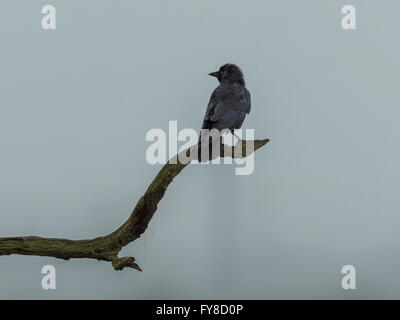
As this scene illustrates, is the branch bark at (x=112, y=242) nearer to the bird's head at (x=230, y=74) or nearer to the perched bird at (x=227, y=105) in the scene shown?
the perched bird at (x=227, y=105)

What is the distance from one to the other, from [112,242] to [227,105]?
3.86ft

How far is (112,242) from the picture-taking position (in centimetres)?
341

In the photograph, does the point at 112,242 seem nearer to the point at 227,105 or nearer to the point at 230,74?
the point at 227,105

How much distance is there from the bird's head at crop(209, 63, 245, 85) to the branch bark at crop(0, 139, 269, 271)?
1.89ft

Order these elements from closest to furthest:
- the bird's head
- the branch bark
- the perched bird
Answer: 1. the branch bark
2. the perched bird
3. the bird's head

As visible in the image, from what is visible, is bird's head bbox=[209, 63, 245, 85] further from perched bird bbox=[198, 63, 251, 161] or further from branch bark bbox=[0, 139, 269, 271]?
branch bark bbox=[0, 139, 269, 271]

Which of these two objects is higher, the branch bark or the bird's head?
the bird's head

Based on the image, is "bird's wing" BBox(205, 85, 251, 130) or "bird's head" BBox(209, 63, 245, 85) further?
"bird's head" BBox(209, 63, 245, 85)

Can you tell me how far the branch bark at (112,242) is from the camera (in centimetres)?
333

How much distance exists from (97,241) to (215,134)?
1.03m

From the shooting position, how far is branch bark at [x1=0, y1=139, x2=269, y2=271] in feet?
10.9

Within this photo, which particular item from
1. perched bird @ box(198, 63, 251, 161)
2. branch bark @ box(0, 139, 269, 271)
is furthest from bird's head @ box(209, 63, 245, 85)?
branch bark @ box(0, 139, 269, 271)

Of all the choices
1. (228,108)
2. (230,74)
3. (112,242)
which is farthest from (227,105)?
(112,242)

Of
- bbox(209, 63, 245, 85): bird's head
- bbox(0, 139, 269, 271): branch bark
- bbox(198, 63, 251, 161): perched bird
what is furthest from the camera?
bbox(209, 63, 245, 85): bird's head
